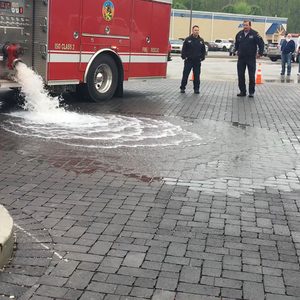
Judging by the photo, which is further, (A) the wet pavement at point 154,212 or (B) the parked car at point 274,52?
(B) the parked car at point 274,52

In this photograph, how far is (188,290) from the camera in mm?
3539

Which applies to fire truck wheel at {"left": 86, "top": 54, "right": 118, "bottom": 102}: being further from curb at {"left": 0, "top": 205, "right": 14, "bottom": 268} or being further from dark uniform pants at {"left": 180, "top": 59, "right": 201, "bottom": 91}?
curb at {"left": 0, "top": 205, "right": 14, "bottom": 268}

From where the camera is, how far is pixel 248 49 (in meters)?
14.1

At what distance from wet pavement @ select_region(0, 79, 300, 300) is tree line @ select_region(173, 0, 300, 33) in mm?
106565

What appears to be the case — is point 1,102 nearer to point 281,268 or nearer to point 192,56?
point 192,56

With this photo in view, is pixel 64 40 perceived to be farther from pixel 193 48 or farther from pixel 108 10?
pixel 193 48

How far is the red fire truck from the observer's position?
10266 mm

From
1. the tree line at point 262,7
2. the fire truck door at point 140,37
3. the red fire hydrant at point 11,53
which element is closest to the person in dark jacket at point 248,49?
the fire truck door at point 140,37

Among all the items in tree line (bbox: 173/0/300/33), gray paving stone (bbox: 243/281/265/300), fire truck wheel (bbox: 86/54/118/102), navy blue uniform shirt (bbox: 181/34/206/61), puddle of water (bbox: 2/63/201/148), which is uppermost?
tree line (bbox: 173/0/300/33)

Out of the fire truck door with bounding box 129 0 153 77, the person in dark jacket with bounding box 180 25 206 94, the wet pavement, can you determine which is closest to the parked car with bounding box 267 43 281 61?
the person in dark jacket with bounding box 180 25 206 94

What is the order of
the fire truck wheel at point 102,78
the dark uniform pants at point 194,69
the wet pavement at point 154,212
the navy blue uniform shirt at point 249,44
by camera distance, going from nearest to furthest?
the wet pavement at point 154,212 → the fire truck wheel at point 102,78 → the navy blue uniform shirt at point 249,44 → the dark uniform pants at point 194,69

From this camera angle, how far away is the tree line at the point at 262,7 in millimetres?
111438

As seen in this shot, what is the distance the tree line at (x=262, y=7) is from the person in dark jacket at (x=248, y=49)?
99582 mm

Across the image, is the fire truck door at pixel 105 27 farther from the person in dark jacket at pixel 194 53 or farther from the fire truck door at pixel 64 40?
the person in dark jacket at pixel 194 53
